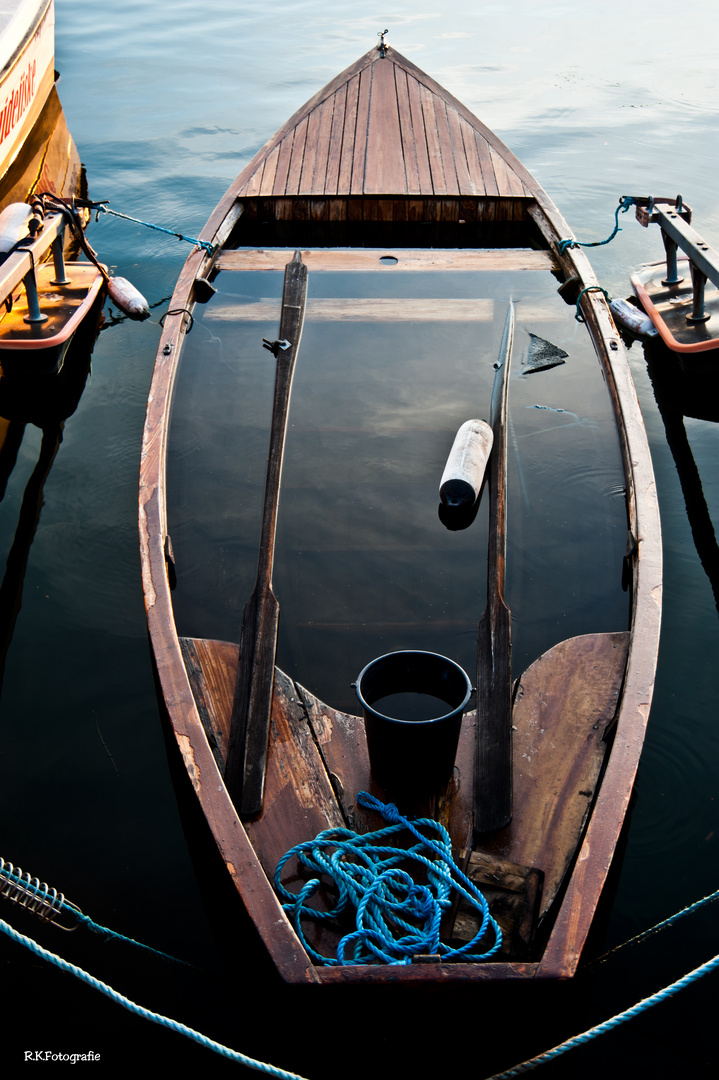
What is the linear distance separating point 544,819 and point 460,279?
4.83m

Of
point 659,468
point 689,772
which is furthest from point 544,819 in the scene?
point 659,468

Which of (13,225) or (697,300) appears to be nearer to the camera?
(13,225)

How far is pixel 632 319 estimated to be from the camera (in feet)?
20.3

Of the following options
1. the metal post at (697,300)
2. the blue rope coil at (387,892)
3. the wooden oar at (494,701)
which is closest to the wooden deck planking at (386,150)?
the metal post at (697,300)

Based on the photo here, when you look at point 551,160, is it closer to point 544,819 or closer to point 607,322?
point 607,322

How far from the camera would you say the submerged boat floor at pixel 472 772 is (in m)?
2.35

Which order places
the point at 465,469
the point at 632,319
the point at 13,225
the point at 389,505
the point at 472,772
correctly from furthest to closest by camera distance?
the point at 632,319
the point at 13,225
the point at 389,505
the point at 465,469
the point at 472,772

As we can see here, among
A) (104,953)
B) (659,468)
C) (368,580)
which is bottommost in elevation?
(104,953)

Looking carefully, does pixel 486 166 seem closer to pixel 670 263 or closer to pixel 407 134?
pixel 407 134

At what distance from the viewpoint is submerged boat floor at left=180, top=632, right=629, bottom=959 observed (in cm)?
235

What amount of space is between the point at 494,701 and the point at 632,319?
4.41m

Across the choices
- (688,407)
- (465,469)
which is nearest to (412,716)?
(465,469)

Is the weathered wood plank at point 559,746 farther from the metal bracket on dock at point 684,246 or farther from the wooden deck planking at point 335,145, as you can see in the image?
the wooden deck planking at point 335,145

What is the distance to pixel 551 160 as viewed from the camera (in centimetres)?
1058
